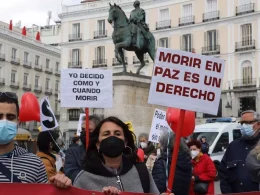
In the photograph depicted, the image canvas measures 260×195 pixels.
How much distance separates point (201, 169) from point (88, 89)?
1810 mm

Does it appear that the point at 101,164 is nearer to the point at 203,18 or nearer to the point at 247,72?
the point at 247,72

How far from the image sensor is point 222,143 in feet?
50.3

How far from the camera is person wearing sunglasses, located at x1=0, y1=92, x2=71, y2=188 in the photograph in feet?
8.61

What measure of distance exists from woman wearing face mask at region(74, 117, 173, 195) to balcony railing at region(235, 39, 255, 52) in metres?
33.5

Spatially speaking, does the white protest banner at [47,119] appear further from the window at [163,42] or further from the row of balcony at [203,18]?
the window at [163,42]

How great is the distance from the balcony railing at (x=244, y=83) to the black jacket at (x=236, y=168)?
31.2 meters

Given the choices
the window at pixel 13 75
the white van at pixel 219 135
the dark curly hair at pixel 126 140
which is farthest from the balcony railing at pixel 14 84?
the dark curly hair at pixel 126 140

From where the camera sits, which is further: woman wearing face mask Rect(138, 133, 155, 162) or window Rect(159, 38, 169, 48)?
window Rect(159, 38, 169, 48)

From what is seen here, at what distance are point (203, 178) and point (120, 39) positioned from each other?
10652 millimetres

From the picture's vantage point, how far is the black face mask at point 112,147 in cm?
280

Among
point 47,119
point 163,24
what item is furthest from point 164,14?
point 47,119

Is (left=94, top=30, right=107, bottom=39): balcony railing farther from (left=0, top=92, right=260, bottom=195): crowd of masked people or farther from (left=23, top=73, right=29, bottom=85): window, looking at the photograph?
(left=0, top=92, right=260, bottom=195): crowd of masked people

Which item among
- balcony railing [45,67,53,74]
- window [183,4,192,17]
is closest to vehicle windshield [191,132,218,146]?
window [183,4,192,17]

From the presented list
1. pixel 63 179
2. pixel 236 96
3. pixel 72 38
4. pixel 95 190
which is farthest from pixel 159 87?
pixel 72 38
